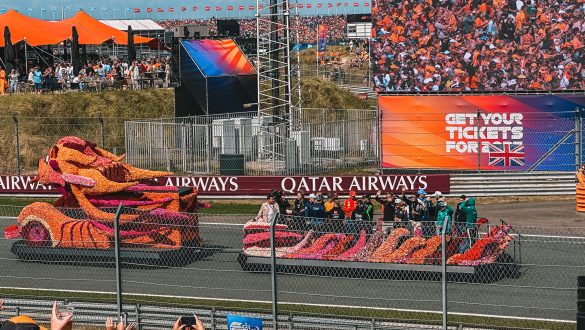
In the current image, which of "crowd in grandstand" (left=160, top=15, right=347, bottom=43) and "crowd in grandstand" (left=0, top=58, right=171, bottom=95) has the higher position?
"crowd in grandstand" (left=160, top=15, right=347, bottom=43)

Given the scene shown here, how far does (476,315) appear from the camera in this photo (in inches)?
569

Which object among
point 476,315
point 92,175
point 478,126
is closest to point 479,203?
point 478,126

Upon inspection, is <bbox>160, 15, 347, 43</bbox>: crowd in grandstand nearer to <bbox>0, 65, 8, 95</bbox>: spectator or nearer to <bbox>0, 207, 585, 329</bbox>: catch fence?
<bbox>0, 65, 8, 95</bbox>: spectator

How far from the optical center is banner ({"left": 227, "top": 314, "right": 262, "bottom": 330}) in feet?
42.8

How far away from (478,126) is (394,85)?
431 cm

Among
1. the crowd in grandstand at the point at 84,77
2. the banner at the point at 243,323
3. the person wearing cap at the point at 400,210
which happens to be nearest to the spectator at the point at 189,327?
the banner at the point at 243,323

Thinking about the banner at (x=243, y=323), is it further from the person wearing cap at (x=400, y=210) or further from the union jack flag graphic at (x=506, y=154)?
the union jack flag graphic at (x=506, y=154)

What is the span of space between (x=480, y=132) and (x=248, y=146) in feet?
22.4

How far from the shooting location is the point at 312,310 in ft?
49.8

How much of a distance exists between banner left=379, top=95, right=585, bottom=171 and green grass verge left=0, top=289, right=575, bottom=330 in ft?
48.8

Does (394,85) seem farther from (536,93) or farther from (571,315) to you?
(571,315)

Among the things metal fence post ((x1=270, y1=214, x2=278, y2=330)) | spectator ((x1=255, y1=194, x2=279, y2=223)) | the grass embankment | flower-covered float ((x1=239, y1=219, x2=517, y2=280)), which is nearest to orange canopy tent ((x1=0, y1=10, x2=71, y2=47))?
the grass embankment

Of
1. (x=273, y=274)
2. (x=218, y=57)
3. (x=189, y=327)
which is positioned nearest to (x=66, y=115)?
(x=218, y=57)

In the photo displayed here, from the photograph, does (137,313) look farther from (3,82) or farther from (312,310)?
(3,82)
